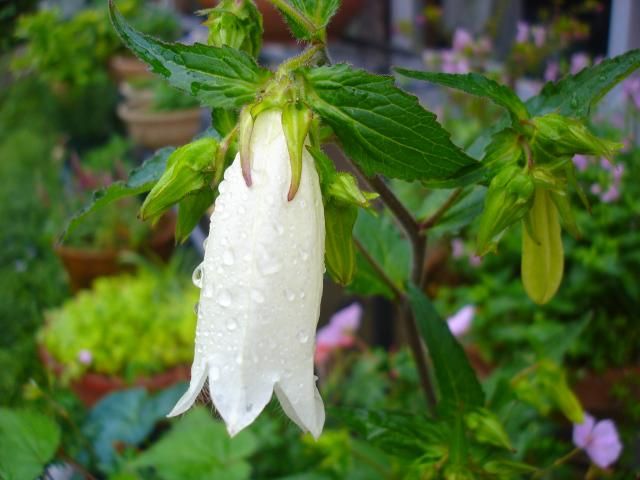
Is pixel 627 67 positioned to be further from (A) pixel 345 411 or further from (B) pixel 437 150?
(A) pixel 345 411

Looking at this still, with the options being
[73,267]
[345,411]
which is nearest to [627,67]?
[345,411]

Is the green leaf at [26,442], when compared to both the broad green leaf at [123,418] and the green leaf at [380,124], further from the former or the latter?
the green leaf at [380,124]

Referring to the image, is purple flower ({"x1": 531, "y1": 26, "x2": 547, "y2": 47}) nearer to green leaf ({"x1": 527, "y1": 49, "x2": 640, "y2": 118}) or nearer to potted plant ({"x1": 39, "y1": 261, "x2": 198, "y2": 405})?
potted plant ({"x1": 39, "y1": 261, "x2": 198, "y2": 405})

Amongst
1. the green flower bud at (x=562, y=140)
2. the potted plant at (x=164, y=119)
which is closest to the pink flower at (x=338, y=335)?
the green flower bud at (x=562, y=140)

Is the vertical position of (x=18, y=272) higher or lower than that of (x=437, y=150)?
lower

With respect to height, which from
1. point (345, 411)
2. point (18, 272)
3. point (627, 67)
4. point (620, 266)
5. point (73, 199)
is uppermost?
point (627, 67)

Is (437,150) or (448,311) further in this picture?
(448,311)

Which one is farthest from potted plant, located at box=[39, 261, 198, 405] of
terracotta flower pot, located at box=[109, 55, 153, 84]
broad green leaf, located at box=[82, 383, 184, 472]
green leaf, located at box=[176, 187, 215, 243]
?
terracotta flower pot, located at box=[109, 55, 153, 84]
